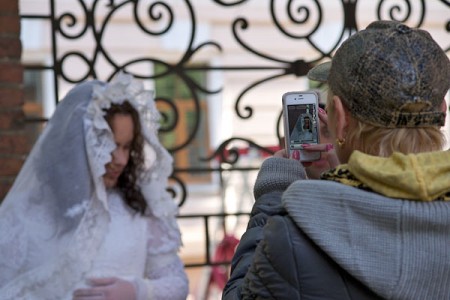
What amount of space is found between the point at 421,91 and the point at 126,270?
56.5 inches

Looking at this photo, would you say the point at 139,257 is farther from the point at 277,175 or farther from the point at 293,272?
the point at 293,272

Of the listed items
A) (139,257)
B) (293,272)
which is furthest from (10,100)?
(293,272)

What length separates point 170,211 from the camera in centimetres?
260

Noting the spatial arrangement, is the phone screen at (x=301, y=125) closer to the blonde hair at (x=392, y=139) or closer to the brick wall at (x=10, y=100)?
the blonde hair at (x=392, y=139)

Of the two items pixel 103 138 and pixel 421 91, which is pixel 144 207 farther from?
pixel 421 91

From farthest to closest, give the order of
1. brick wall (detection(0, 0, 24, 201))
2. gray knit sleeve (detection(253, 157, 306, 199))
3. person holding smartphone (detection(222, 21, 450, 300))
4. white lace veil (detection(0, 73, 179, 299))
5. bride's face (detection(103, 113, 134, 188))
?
brick wall (detection(0, 0, 24, 201))
bride's face (detection(103, 113, 134, 188))
white lace veil (detection(0, 73, 179, 299))
gray knit sleeve (detection(253, 157, 306, 199))
person holding smartphone (detection(222, 21, 450, 300))

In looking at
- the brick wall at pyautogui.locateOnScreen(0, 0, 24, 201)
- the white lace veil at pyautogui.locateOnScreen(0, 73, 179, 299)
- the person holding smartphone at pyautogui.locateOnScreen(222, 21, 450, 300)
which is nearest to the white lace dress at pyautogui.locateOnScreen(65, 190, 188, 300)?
the white lace veil at pyautogui.locateOnScreen(0, 73, 179, 299)

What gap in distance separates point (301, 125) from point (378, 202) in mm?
317

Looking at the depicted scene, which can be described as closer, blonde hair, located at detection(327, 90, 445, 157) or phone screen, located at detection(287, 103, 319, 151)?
blonde hair, located at detection(327, 90, 445, 157)

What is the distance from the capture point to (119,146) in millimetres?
2498

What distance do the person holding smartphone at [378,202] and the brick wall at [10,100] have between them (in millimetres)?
1630

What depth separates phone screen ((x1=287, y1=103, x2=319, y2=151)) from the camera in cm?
141

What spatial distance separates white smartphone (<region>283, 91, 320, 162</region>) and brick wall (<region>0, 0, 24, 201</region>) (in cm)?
143

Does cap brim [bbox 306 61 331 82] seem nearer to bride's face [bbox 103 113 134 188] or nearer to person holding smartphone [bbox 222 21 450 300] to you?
person holding smartphone [bbox 222 21 450 300]
